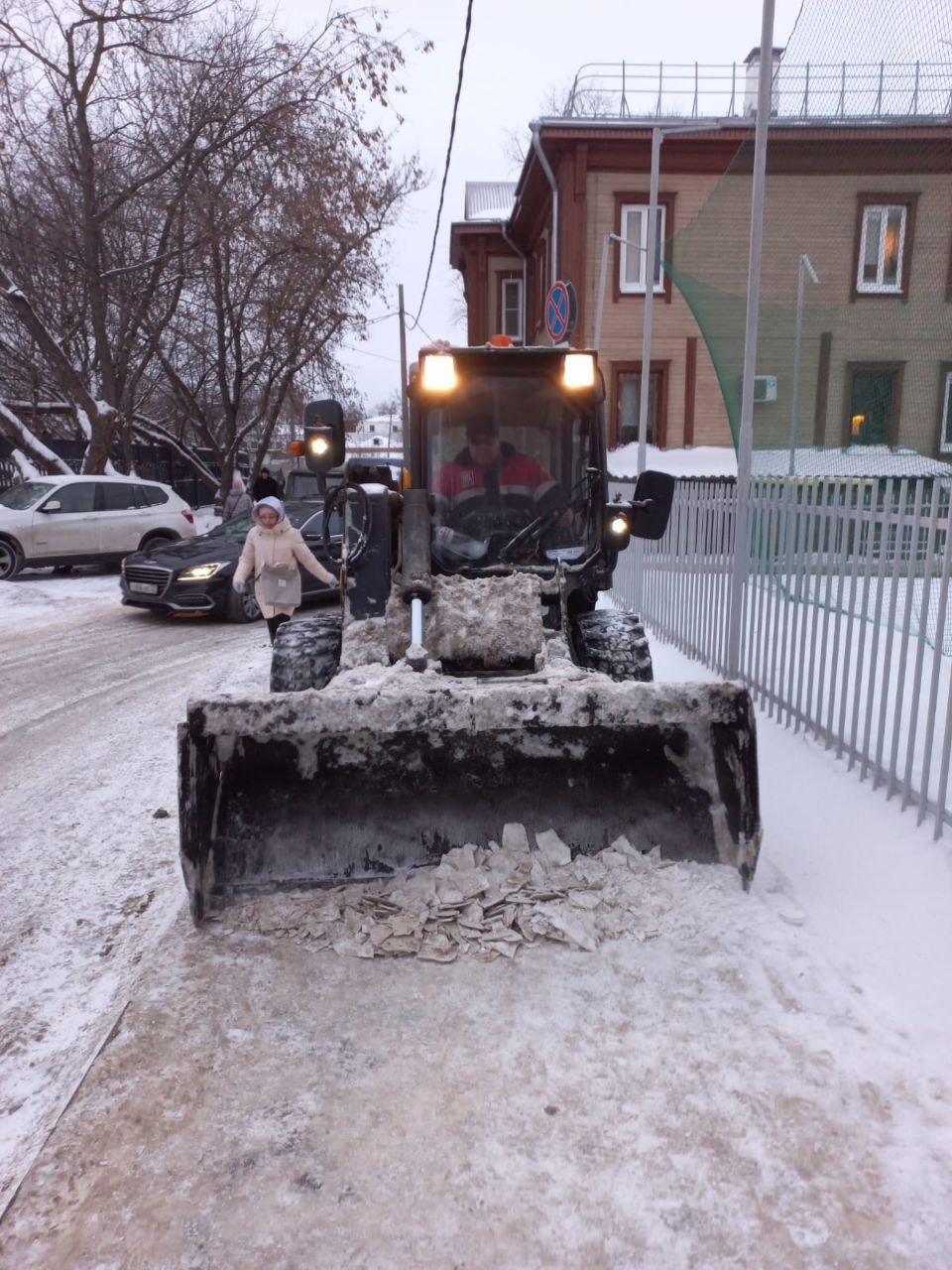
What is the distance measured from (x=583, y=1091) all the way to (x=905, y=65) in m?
7.82

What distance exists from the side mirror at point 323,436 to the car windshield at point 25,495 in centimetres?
1180

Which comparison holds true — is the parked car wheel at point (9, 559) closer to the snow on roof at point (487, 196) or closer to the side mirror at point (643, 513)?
the side mirror at point (643, 513)

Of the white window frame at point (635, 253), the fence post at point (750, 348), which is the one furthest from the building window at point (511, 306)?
the fence post at point (750, 348)

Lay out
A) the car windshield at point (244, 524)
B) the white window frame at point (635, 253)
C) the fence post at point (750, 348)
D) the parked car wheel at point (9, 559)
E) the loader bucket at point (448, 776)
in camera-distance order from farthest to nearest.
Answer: the white window frame at point (635, 253), the parked car wheel at point (9, 559), the car windshield at point (244, 524), the fence post at point (750, 348), the loader bucket at point (448, 776)

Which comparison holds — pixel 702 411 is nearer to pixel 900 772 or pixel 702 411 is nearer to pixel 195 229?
pixel 195 229

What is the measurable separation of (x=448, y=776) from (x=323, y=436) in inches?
70.7

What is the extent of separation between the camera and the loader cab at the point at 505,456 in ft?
15.3

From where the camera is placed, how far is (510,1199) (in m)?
2.22

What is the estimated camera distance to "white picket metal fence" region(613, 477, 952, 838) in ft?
13.6

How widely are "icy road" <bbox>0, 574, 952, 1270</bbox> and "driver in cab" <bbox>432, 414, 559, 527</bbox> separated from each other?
214 centimetres

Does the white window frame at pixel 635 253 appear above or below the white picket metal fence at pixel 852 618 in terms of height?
above

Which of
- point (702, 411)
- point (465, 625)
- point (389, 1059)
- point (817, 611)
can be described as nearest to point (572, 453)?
point (465, 625)

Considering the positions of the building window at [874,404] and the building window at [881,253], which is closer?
the building window at [881,253]

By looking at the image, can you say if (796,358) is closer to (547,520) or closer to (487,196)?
(547,520)
